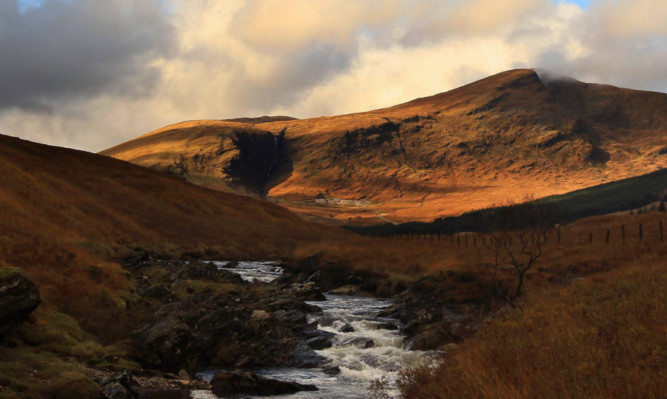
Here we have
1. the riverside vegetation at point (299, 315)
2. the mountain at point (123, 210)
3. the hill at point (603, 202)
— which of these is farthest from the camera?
the hill at point (603, 202)

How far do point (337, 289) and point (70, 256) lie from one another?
21202 millimetres

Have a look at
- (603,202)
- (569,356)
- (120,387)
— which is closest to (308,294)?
(120,387)

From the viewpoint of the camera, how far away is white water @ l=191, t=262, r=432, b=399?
54.3ft

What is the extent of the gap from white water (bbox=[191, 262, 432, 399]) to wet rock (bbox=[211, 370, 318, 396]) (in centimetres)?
42

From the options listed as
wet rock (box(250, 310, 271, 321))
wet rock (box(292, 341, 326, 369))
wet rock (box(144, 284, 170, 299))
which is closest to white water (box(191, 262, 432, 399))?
wet rock (box(292, 341, 326, 369))

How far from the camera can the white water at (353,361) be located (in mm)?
16558

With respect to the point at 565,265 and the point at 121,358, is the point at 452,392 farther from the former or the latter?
the point at 565,265

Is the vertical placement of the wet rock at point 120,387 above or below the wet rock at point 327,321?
above

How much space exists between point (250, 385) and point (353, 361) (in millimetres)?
5198

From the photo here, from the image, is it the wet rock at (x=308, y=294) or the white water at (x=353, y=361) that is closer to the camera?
the white water at (x=353, y=361)

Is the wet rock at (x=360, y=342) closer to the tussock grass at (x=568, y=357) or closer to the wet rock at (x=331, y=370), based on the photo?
the wet rock at (x=331, y=370)

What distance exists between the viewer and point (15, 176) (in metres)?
55.2

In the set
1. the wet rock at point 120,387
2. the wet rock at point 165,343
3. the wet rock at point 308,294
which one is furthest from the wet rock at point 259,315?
the wet rock at point 308,294

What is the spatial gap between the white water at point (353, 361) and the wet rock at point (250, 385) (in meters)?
0.42
